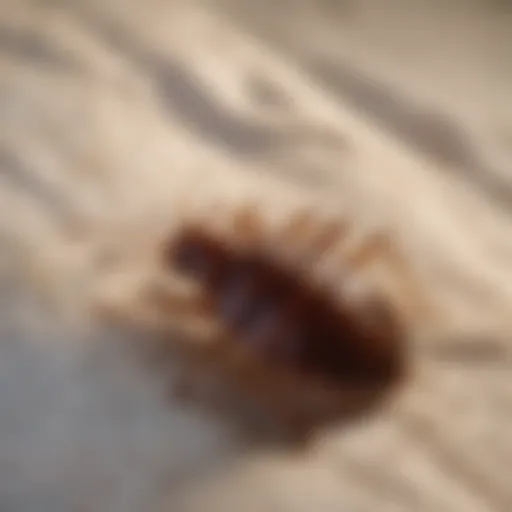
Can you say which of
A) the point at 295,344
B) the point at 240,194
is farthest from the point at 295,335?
the point at 240,194

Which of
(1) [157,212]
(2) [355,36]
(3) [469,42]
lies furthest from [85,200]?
(3) [469,42]

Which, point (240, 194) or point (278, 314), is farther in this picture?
point (240, 194)

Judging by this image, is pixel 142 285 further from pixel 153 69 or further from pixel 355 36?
pixel 355 36

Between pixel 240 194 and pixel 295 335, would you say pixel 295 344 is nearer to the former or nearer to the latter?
pixel 295 335

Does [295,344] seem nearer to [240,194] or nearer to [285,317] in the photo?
[285,317]

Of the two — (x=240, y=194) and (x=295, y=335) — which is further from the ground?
(x=240, y=194)
